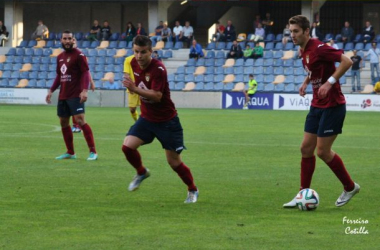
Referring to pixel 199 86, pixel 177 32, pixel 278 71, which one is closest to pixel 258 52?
pixel 278 71

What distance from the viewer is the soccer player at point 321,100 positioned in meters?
8.91

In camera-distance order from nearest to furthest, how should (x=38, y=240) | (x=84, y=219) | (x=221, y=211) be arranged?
(x=38, y=240) < (x=84, y=219) < (x=221, y=211)

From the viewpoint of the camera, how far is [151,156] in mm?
15500

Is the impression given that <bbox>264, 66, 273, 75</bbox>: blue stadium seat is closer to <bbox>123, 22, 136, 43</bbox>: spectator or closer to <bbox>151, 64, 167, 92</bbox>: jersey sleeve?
<bbox>123, 22, 136, 43</bbox>: spectator

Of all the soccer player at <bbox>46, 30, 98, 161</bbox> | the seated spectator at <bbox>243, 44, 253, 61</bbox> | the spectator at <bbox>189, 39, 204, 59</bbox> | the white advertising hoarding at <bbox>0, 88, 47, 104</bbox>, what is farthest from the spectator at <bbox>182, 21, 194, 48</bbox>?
the soccer player at <bbox>46, 30, 98, 161</bbox>

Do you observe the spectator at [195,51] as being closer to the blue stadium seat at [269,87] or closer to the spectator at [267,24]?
the spectator at [267,24]

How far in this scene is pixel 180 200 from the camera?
32.0ft

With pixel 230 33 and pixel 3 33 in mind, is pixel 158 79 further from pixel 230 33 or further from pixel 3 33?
pixel 3 33

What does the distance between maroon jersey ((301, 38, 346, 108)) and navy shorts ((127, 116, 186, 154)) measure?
154 cm

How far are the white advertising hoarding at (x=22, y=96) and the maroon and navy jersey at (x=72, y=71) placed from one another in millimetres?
25102

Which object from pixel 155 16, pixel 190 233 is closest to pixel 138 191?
pixel 190 233

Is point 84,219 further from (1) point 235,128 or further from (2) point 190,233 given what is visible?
(1) point 235,128

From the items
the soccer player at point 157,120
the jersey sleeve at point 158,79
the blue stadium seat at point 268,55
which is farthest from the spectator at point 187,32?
the jersey sleeve at point 158,79

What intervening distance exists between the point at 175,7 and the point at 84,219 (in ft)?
128
